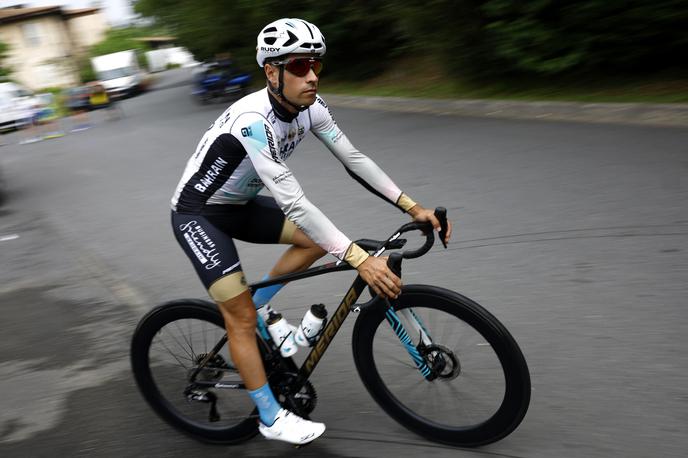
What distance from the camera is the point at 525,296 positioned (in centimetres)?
492

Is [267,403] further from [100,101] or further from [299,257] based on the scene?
[100,101]

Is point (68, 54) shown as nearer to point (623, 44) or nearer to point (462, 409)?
point (623, 44)

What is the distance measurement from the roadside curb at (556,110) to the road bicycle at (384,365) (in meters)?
7.07

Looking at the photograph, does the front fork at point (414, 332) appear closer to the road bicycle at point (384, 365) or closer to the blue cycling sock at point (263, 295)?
the road bicycle at point (384, 365)

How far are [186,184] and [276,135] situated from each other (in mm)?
568

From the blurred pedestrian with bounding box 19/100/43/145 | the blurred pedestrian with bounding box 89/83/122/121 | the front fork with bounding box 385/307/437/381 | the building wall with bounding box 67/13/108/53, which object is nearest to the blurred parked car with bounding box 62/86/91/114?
the blurred pedestrian with bounding box 89/83/122/121

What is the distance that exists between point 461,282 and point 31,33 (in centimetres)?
7264

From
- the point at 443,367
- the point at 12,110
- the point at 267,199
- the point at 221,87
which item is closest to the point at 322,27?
the point at 221,87

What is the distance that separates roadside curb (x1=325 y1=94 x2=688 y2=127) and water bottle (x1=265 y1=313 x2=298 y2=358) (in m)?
7.32

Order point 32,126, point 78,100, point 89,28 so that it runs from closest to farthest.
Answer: point 32,126
point 78,100
point 89,28

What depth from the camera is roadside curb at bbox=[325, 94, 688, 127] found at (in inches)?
361

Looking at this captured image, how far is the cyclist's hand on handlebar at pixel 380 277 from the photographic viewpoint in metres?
2.92

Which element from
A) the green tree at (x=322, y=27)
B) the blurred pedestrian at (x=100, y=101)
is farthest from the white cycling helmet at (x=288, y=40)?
the blurred pedestrian at (x=100, y=101)

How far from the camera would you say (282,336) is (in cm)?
344
